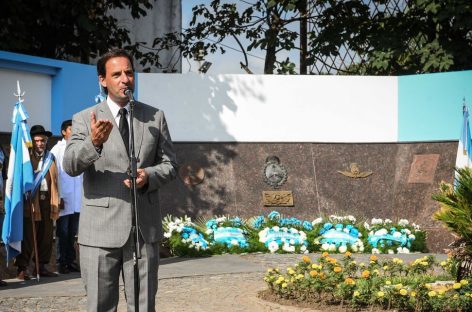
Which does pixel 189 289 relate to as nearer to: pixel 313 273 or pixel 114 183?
pixel 313 273

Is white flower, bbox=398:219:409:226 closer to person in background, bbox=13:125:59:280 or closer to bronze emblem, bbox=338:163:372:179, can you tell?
bronze emblem, bbox=338:163:372:179

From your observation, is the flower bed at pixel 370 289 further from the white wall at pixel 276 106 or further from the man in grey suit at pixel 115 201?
the white wall at pixel 276 106

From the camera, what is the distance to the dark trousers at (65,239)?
1148 cm

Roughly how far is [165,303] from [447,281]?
278cm

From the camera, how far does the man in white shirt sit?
37.7 feet

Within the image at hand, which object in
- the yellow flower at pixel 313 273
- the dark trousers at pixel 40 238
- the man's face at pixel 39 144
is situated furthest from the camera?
the man's face at pixel 39 144

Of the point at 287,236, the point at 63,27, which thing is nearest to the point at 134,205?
the point at 287,236

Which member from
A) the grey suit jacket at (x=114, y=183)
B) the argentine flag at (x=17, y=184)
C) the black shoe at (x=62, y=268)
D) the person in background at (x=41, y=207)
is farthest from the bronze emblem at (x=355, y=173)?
the grey suit jacket at (x=114, y=183)

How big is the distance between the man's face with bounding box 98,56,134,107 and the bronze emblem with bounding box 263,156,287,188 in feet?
36.8

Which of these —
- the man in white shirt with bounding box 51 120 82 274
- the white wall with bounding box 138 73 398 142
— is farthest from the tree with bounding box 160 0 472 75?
the man in white shirt with bounding box 51 120 82 274

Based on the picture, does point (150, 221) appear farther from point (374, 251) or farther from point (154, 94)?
point (154, 94)

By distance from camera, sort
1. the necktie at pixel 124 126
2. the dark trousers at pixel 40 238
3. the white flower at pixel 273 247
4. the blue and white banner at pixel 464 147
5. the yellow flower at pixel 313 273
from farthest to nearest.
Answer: the blue and white banner at pixel 464 147 < the white flower at pixel 273 247 < the dark trousers at pixel 40 238 < the yellow flower at pixel 313 273 < the necktie at pixel 124 126

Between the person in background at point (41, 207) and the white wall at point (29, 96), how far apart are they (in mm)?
1820

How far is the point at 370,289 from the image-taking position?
26.2ft
